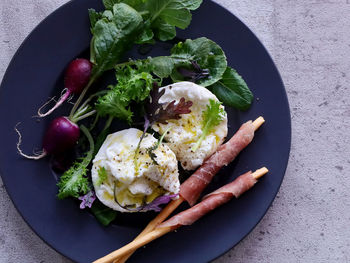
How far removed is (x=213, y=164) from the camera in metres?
2.56

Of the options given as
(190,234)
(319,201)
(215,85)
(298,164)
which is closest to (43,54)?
(215,85)

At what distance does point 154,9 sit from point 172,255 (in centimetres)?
145

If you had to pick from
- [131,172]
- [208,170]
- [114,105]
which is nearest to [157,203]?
[131,172]

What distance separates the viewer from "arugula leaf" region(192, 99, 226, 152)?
2.47 m

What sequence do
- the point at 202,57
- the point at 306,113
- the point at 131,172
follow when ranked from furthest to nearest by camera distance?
1. the point at 306,113
2. the point at 202,57
3. the point at 131,172

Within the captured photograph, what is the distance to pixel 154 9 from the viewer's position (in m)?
2.53

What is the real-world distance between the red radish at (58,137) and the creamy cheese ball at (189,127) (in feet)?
1.57

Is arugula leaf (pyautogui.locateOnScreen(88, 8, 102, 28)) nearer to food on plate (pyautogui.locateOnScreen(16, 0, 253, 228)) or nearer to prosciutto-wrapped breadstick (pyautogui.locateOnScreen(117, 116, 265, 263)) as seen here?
food on plate (pyautogui.locateOnScreen(16, 0, 253, 228))

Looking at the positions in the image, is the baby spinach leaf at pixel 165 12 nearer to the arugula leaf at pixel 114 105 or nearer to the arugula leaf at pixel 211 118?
the arugula leaf at pixel 114 105

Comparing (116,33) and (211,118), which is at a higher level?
(116,33)

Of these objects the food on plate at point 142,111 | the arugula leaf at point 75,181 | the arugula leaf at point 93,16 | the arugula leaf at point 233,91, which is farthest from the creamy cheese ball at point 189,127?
the arugula leaf at point 93,16

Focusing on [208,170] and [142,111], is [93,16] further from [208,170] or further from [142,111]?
[208,170]

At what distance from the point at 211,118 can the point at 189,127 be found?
0.14 m

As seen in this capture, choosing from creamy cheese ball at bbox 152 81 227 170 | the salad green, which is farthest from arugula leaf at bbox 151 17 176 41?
creamy cheese ball at bbox 152 81 227 170
